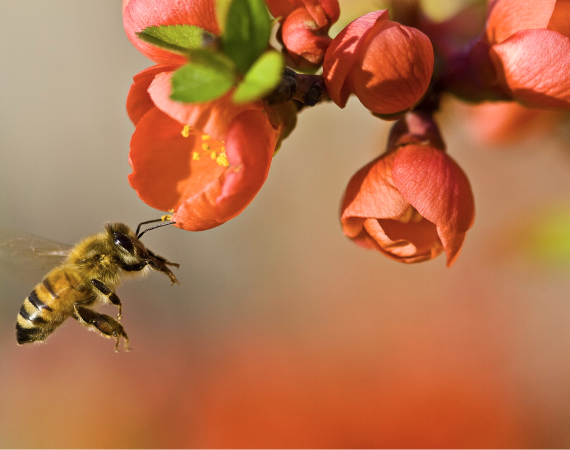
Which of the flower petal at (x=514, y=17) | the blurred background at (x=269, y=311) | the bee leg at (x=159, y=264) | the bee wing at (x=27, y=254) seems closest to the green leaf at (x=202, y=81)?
the flower petal at (x=514, y=17)

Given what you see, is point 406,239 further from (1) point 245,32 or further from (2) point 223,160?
(1) point 245,32

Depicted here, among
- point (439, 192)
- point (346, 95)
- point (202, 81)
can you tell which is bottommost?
point (439, 192)

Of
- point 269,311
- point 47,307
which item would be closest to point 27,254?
point 47,307

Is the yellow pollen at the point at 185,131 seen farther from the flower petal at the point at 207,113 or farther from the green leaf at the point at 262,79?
the green leaf at the point at 262,79

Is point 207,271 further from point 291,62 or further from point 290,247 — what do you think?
point 291,62

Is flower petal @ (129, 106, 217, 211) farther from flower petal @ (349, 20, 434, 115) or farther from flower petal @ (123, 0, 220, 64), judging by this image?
flower petal @ (349, 20, 434, 115)

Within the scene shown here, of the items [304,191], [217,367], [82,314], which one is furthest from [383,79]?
[304,191]

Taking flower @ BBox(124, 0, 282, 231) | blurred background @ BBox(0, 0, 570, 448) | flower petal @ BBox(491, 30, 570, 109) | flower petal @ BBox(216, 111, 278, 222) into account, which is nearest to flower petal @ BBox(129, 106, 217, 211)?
flower @ BBox(124, 0, 282, 231)
